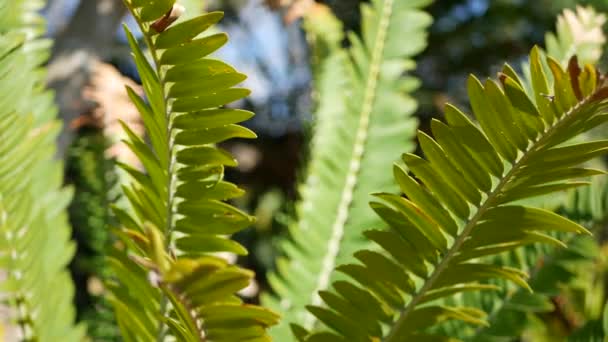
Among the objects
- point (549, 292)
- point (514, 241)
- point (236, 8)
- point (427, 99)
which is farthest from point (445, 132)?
point (236, 8)

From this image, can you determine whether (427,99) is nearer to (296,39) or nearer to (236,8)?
(296,39)

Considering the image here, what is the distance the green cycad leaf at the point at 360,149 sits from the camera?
0.81m

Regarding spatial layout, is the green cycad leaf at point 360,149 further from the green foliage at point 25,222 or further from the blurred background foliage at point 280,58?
the blurred background foliage at point 280,58

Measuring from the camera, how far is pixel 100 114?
3.41ft

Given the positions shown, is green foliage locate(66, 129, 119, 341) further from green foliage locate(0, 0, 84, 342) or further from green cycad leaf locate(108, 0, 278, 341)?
green cycad leaf locate(108, 0, 278, 341)

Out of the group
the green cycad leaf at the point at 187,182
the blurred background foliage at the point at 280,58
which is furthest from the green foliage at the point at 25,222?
the blurred background foliage at the point at 280,58

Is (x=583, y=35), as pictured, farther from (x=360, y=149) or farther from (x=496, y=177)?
(x=496, y=177)

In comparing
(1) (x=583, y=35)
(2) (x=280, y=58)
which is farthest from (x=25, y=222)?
(2) (x=280, y=58)

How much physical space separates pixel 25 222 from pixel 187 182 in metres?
0.17

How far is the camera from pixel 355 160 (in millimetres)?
839

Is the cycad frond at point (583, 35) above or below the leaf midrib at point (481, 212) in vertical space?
above

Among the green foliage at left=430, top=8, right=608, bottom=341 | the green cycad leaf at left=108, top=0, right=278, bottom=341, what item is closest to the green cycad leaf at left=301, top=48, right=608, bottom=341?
the green cycad leaf at left=108, top=0, right=278, bottom=341

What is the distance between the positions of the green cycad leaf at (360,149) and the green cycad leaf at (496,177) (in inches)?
11.9

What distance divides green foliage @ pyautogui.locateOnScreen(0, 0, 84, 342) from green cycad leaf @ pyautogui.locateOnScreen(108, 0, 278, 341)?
8cm
